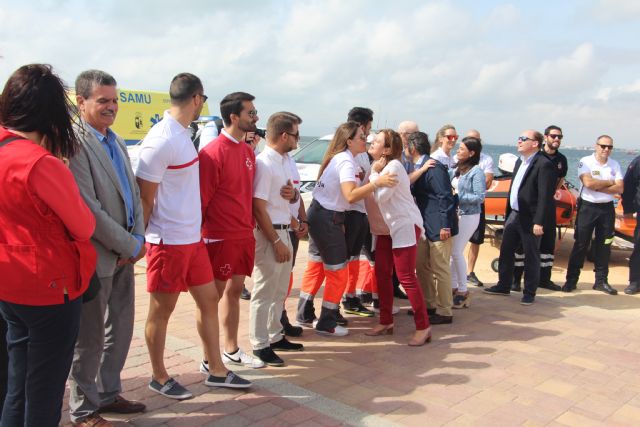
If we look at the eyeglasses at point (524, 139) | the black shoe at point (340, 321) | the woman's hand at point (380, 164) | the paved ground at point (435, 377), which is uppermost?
the eyeglasses at point (524, 139)

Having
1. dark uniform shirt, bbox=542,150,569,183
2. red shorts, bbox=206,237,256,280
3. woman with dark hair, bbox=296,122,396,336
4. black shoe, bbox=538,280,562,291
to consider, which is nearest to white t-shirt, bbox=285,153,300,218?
woman with dark hair, bbox=296,122,396,336

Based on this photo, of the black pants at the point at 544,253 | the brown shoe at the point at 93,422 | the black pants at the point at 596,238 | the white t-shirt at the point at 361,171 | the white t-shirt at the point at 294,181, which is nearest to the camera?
the brown shoe at the point at 93,422

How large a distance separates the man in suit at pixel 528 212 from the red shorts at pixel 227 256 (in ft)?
12.7

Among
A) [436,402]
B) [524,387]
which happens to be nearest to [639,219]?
[524,387]

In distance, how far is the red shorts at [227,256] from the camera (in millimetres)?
4059

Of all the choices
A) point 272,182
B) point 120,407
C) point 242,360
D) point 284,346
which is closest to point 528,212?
point 284,346

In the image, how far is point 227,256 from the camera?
160 inches

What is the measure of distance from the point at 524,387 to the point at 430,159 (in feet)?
7.57

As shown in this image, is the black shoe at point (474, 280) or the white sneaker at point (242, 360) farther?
the black shoe at point (474, 280)

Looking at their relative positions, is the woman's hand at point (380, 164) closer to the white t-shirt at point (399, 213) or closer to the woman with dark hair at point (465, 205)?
the white t-shirt at point (399, 213)

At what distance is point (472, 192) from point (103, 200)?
4487 millimetres

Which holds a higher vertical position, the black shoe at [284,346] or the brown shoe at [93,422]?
the black shoe at [284,346]

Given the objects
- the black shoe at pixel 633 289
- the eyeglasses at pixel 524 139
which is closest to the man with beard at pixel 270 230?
the eyeglasses at pixel 524 139

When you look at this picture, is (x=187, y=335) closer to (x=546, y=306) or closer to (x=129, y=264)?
(x=129, y=264)
